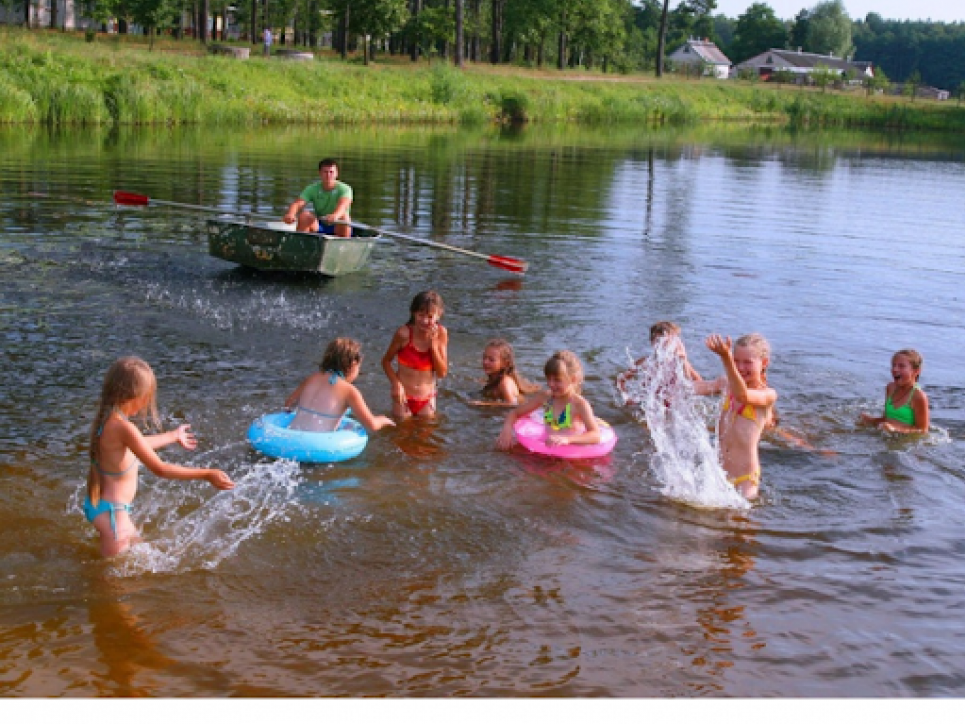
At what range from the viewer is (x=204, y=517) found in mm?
6777

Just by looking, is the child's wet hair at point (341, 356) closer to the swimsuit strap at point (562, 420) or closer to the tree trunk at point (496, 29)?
the swimsuit strap at point (562, 420)

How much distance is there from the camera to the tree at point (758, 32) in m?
143

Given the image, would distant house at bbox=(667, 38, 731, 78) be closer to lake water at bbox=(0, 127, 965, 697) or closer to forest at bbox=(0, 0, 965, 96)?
forest at bbox=(0, 0, 965, 96)

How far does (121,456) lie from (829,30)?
154991 millimetres

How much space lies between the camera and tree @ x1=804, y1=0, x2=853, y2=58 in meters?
145

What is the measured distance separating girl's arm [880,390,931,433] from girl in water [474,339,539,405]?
10.7ft

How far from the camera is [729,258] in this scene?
18.0m

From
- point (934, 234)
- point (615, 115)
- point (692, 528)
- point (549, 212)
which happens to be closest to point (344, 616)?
point (692, 528)

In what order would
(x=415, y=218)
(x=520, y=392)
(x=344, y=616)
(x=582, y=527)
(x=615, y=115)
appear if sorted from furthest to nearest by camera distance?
(x=615, y=115) < (x=415, y=218) < (x=520, y=392) < (x=582, y=527) < (x=344, y=616)

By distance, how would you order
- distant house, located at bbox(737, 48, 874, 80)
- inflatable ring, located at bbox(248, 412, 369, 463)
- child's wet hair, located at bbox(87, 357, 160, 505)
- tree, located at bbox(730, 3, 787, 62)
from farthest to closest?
1. tree, located at bbox(730, 3, 787, 62)
2. distant house, located at bbox(737, 48, 874, 80)
3. inflatable ring, located at bbox(248, 412, 369, 463)
4. child's wet hair, located at bbox(87, 357, 160, 505)

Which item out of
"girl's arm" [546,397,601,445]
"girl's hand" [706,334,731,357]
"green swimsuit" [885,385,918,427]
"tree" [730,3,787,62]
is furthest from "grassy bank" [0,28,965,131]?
"tree" [730,3,787,62]

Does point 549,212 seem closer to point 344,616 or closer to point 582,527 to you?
point 582,527

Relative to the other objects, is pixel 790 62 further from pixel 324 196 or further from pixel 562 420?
pixel 562 420

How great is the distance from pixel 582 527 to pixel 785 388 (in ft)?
14.6
